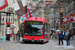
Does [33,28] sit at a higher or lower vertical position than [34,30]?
higher

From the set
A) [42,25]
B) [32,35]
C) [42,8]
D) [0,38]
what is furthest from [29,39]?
[42,8]

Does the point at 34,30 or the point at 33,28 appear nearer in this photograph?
the point at 34,30

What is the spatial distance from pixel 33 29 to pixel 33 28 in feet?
0.48

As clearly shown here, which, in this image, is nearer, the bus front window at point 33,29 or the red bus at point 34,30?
the red bus at point 34,30

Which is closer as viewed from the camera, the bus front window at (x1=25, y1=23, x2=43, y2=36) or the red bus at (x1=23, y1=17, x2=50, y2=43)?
the red bus at (x1=23, y1=17, x2=50, y2=43)

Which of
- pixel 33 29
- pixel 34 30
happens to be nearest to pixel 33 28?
pixel 33 29

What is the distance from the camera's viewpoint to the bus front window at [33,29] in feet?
88.3

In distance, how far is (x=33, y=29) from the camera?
89.0 ft

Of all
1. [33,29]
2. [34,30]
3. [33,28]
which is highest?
[33,28]

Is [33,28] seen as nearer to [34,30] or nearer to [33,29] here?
[33,29]

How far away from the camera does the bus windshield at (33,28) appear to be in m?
26.9

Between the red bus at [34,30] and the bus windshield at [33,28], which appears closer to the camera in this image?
the red bus at [34,30]

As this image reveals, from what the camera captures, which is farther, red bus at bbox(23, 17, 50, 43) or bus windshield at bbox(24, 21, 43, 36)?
bus windshield at bbox(24, 21, 43, 36)

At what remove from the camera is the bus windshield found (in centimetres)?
A: 2694
